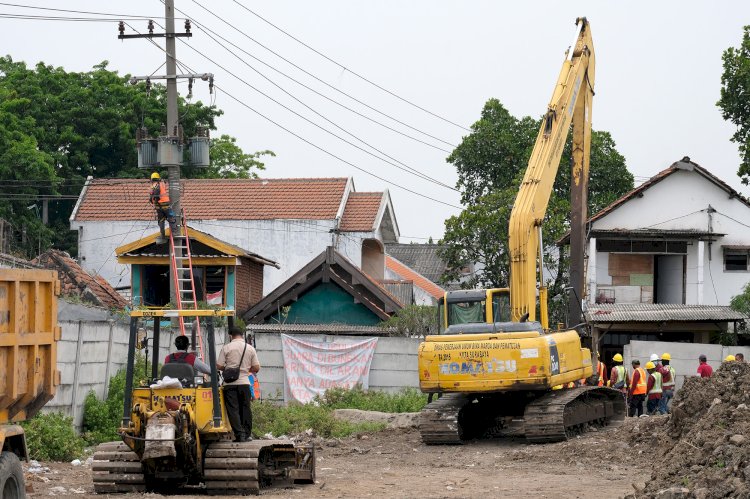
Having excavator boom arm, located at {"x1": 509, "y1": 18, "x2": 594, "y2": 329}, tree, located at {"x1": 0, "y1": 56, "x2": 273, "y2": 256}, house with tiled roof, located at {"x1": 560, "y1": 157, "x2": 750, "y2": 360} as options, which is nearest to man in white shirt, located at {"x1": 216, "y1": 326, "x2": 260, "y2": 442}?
excavator boom arm, located at {"x1": 509, "y1": 18, "x2": 594, "y2": 329}

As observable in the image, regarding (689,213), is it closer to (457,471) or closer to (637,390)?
(637,390)

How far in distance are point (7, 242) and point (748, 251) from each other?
23.4m

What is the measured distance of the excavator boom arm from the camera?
21469 mm

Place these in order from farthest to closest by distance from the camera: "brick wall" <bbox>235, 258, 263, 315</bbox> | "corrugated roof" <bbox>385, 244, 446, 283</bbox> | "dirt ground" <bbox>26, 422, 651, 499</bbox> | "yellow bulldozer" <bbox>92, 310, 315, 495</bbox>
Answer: "corrugated roof" <bbox>385, 244, 446, 283</bbox>
"brick wall" <bbox>235, 258, 263, 315</bbox>
"dirt ground" <bbox>26, 422, 651, 499</bbox>
"yellow bulldozer" <bbox>92, 310, 315, 495</bbox>

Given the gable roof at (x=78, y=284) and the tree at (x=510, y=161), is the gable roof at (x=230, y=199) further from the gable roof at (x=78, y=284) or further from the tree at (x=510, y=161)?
the gable roof at (x=78, y=284)

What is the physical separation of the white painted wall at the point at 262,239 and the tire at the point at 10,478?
3198 centimetres

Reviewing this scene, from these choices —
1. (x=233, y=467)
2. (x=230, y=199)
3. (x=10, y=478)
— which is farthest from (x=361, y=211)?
(x=10, y=478)

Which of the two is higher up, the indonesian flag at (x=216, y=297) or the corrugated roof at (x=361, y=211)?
the corrugated roof at (x=361, y=211)

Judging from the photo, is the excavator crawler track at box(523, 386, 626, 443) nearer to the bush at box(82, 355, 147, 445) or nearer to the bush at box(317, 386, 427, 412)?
the bush at box(317, 386, 427, 412)

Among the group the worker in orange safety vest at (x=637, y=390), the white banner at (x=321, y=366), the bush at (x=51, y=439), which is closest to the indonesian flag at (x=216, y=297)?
the white banner at (x=321, y=366)

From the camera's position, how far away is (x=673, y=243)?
39.8 meters

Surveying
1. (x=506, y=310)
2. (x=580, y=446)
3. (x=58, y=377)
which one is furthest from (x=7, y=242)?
(x=58, y=377)

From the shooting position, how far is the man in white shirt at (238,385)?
13812 mm

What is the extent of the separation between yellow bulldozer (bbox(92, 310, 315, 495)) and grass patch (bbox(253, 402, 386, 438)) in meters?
8.32
